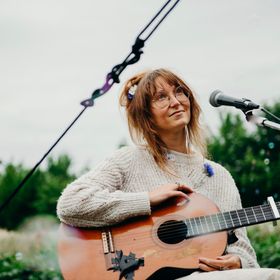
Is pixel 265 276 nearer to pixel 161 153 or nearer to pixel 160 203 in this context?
pixel 160 203

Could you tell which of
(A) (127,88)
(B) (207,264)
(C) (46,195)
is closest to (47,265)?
(A) (127,88)

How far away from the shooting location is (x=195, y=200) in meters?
2.67

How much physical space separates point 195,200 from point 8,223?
1429cm

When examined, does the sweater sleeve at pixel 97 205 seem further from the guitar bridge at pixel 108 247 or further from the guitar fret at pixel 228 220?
the guitar fret at pixel 228 220

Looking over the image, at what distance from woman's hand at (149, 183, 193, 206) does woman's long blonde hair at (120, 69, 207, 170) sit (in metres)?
0.18

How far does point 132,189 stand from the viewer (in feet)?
9.17

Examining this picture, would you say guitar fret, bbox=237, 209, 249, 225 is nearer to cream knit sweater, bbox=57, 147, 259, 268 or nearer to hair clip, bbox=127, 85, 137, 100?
cream knit sweater, bbox=57, 147, 259, 268

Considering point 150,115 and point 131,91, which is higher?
point 131,91

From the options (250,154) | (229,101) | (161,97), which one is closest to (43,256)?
(161,97)

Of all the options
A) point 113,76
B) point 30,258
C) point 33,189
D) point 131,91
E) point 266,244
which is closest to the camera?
point 113,76

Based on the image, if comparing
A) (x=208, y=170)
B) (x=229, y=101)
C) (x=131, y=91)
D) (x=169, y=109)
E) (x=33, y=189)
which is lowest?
(x=208, y=170)

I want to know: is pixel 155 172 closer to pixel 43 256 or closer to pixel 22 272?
pixel 22 272

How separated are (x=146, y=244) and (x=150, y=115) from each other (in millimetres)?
673

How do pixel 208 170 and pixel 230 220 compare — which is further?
pixel 208 170
